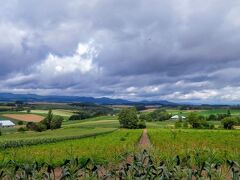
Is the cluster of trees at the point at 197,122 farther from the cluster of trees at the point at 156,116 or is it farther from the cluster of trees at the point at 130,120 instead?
the cluster of trees at the point at 156,116

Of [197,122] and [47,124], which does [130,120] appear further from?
[47,124]

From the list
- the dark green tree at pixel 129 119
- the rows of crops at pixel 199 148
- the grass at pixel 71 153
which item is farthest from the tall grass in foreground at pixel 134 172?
the dark green tree at pixel 129 119

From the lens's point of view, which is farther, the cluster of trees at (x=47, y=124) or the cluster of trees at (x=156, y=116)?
the cluster of trees at (x=156, y=116)

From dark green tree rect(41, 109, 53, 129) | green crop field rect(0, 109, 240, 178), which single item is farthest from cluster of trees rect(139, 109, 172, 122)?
green crop field rect(0, 109, 240, 178)

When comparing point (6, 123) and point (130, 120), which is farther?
point (130, 120)

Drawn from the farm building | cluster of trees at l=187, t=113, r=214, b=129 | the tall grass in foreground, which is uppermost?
the tall grass in foreground

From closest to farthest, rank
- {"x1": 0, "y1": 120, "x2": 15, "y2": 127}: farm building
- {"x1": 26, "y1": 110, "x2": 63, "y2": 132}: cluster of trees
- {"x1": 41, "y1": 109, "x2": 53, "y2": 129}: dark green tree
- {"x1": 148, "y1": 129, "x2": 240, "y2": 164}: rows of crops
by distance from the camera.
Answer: {"x1": 148, "y1": 129, "x2": 240, "y2": 164}: rows of crops, {"x1": 26, "y1": 110, "x2": 63, "y2": 132}: cluster of trees, {"x1": 0, "y1": 120, "x2": 15, "y2": 127}: farm building, {"x1": 41, "y1": 109, "x2": 53, "y2": 129}: dark green tree

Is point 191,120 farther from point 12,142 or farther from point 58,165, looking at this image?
point 58,165

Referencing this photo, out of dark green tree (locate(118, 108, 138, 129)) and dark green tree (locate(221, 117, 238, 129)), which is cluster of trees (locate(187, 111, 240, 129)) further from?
dark green tree (locate(118, 108, 138, 129))

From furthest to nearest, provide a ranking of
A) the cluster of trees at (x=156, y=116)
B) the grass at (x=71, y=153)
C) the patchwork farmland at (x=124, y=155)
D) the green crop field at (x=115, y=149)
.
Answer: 1. the cluster of trees at (x=156, y=116)
2. the grass at (x=71, y=153)
3. the green crop field at (x=115, y=149)
4. the patchwork farmland at (x=124, y=155)

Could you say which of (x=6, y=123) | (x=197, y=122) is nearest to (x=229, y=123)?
(x=197, y=122)

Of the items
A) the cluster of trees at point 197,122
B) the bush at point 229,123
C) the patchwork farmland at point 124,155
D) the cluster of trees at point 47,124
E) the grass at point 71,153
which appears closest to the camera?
the patchwork farmland at point 124,155

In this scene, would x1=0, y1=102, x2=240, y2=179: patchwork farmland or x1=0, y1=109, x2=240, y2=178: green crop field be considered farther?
x1=0, y1=109, x2=240, y2=178: green crop field

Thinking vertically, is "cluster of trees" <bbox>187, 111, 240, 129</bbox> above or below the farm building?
above
